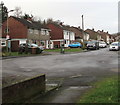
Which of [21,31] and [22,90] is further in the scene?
[21,31]

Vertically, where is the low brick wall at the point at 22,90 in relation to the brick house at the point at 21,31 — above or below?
below

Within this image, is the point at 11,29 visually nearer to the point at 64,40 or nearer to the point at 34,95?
the point at 64,40

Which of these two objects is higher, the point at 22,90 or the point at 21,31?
the point at 21,31

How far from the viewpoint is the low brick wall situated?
237 inches

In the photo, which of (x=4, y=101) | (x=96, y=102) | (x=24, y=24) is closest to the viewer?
(x=4, y=101)

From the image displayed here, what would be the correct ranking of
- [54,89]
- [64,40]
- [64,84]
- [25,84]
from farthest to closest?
[64,40]
[64,84]
[54,89]
[25,84]

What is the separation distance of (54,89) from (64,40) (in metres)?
60.0

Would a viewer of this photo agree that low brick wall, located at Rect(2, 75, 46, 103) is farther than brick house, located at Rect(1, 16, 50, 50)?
No

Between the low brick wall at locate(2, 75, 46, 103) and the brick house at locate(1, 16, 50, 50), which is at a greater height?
the brick house at locate(1, 16, 50, 50)

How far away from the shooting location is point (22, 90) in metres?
6.66

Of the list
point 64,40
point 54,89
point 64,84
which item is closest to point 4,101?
point 54,89

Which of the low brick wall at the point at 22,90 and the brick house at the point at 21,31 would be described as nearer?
the low brick wall at the point at 22,90

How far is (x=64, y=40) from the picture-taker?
68.6m

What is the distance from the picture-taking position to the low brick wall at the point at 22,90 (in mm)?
6011
